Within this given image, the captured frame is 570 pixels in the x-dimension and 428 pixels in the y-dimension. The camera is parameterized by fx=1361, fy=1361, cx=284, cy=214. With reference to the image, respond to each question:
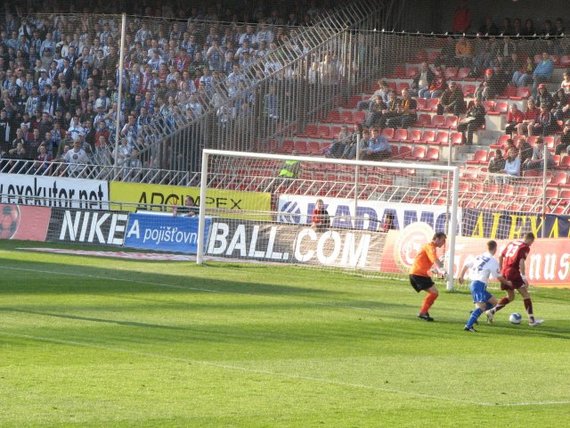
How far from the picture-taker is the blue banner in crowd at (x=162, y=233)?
31750 mm

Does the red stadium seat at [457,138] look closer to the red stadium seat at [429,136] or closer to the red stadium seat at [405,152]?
the red stadium seat at [429,136]

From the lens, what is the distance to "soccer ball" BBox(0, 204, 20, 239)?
34.0 metres

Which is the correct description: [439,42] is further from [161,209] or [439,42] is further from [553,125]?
[161,209]

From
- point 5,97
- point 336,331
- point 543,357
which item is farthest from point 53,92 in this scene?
point 543,357

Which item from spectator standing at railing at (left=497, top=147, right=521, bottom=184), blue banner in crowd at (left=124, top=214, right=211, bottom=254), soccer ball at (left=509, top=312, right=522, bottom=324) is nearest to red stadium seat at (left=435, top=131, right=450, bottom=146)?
spectator standing at railing at (left=497, top=147, right=521, bottom=184)

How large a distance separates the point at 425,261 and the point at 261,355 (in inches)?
223

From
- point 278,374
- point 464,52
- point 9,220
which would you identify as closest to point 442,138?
point 464,52

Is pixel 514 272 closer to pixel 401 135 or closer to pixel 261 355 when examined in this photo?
pixel 261 355

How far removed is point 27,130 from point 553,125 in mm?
15706

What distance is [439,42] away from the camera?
36.8 metres

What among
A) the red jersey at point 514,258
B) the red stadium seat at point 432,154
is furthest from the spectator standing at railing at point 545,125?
the red jersey at point 514,258

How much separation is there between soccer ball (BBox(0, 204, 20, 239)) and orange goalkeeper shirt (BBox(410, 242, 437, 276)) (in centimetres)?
1559

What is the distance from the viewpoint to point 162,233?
106 feet

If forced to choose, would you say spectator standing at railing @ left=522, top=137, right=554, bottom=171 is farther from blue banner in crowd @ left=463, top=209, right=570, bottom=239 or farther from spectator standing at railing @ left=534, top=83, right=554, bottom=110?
blue banner in crowd @ left=463, top=209, right=570, bottom=239
